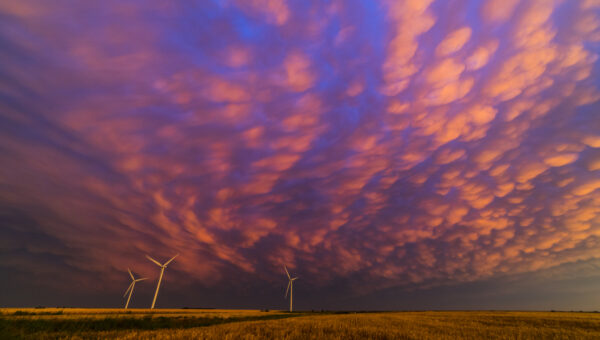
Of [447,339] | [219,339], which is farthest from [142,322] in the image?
[447,339]

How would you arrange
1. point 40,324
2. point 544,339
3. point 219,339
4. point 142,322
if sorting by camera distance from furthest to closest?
point 142,322 → point 40,324 → point 544,339 → point 219,339

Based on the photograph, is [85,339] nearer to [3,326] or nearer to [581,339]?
[3,326]

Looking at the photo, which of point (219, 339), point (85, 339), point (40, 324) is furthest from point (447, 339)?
point (40, 324)

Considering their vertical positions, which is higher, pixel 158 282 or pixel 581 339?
pixel 158 282

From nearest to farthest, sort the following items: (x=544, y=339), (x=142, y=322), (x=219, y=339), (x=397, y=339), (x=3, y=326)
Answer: (x=219, y=339) → (x=397, y=339) → (x=3, y=326) → (x=544, y=339) → (x=142, y=322)

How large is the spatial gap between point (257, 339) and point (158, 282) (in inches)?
3991

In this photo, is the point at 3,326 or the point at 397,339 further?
the point at 3,326

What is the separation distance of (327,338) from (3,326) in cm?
2124

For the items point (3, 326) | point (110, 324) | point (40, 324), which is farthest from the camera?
point (110, 324)

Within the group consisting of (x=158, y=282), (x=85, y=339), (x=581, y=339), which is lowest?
(x=581, y=339)

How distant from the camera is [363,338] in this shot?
15742 mm

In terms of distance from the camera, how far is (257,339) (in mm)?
14102

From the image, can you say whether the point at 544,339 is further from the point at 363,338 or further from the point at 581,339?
the point at 363,338

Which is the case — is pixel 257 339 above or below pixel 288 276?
below
